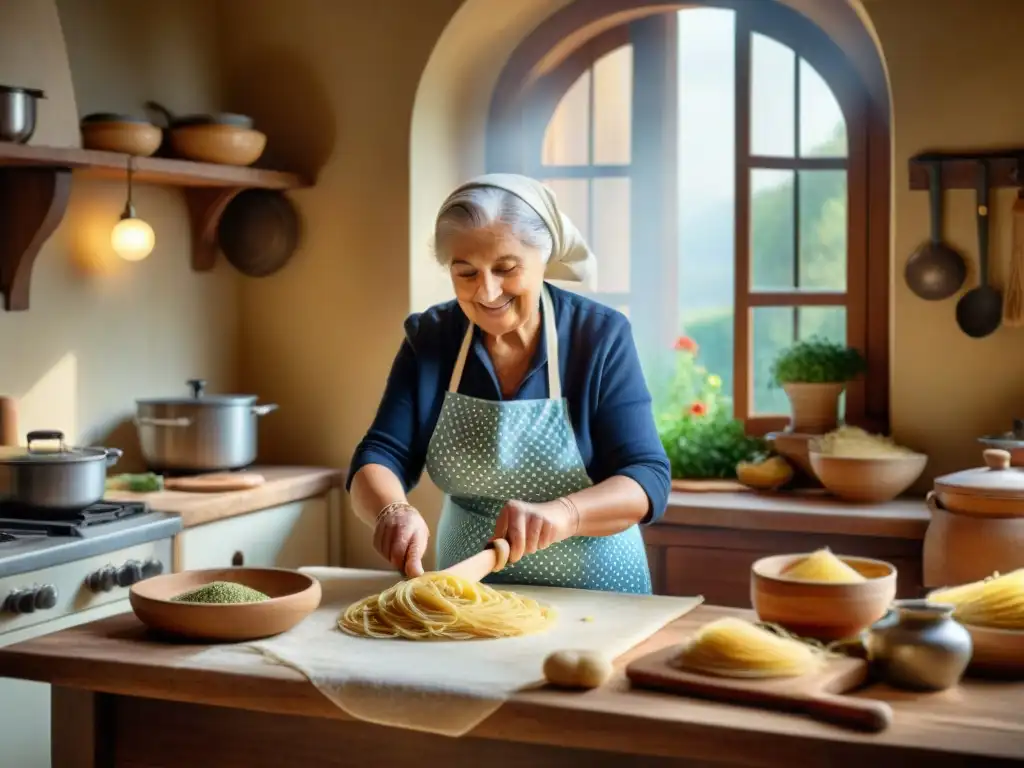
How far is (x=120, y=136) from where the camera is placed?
362 cm

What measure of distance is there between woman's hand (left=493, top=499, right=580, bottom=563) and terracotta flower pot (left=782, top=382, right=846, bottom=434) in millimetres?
1860

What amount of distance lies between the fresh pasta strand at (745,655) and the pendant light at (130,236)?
8.20 ft

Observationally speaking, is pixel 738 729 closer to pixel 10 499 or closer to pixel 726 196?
pixel 10 499

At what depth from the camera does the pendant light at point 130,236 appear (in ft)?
12.4

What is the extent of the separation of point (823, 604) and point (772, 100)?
2693mm

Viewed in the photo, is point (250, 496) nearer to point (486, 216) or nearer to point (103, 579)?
point (103, 579)

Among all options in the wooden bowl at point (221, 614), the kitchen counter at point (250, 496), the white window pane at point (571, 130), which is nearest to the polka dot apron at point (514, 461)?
the wooden bowl at point (221, 614)

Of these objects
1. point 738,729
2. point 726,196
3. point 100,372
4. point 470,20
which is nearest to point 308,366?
point 100,372

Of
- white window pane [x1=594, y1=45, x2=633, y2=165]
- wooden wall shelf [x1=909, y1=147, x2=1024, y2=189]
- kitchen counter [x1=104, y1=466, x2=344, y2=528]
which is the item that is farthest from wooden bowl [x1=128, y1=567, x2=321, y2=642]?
white window pane [x1=594, y1=45, x2=633, y2=165]

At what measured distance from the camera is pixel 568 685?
5.91 feet

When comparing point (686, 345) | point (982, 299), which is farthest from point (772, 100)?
point (982, 299)

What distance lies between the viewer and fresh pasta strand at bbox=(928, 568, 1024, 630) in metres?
1.88

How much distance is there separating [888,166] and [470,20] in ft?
4.72

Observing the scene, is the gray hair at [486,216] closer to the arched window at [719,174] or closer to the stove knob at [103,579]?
the stove knob at [103,579]
